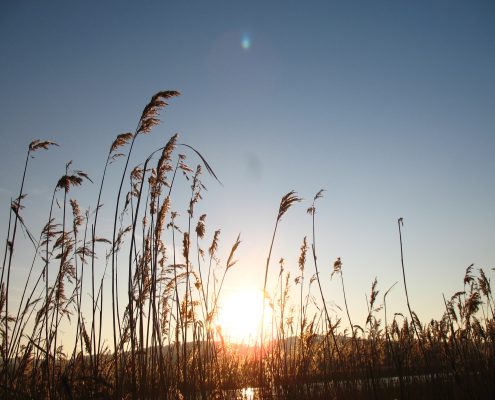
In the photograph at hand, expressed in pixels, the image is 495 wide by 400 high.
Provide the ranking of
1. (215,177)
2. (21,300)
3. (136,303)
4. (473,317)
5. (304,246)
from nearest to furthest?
(215,177) → (136,303) → (21,300) → (304,246) → (473,317)

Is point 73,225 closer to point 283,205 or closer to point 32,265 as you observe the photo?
point 32,265

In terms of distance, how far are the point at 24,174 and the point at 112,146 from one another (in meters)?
1.17

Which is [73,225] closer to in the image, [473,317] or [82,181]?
[82,181]

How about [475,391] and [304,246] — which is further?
[304,246]

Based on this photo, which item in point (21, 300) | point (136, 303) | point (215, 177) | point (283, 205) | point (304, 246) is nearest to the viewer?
point (215, 177)

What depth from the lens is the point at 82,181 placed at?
4328mm

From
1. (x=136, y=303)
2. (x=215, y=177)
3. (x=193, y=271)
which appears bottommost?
(x=136, y=303)

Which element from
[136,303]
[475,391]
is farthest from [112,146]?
[475,391]

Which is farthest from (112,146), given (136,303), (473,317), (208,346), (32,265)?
(473,317)

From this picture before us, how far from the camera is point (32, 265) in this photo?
5.37 meters

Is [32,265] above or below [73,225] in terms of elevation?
below

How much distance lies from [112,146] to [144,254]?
1.35 meters

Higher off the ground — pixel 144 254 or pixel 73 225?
pixel 73 225

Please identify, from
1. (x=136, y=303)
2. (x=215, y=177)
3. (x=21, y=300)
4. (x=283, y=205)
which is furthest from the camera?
(x=21, y=300)
